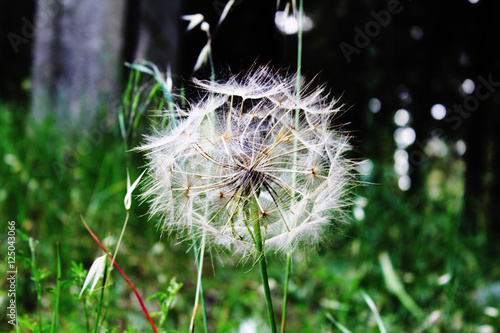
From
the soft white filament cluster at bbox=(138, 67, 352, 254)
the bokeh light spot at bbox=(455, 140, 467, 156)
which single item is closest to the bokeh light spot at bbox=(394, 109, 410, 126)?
the bokeh light spot at bbox=(455, 140, 467, 156)

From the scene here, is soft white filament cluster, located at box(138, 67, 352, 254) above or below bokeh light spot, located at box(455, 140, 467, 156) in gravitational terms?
above

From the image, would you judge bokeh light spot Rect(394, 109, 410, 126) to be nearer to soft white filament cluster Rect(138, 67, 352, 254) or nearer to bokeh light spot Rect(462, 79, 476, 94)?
bokeh light spot Rect(462, 79, 476, 94)

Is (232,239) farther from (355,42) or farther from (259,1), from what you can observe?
(259,1)

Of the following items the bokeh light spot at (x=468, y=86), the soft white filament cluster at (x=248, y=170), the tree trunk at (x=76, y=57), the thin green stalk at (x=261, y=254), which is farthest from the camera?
the bokeh light spot at (x=468, y=86)

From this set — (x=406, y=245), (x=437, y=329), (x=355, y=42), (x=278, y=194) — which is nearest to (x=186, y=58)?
(x=355, y=42)

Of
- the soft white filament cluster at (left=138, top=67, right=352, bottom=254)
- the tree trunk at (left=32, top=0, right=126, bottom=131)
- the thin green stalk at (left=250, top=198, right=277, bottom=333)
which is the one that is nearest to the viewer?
the thin green stalk at (left=250, top=198, right=277, bottom=333)

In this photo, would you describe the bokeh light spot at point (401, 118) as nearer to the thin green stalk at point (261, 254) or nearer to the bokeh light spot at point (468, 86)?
the bokeh light spot at point (468, 86)

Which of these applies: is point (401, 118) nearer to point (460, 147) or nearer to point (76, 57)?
point (460, 147)

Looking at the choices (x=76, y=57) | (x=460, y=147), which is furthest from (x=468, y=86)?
(x=76, y=57)

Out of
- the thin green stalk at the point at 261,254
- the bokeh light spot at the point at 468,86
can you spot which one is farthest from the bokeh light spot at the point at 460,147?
the thin green stalk at the point at 261,254
